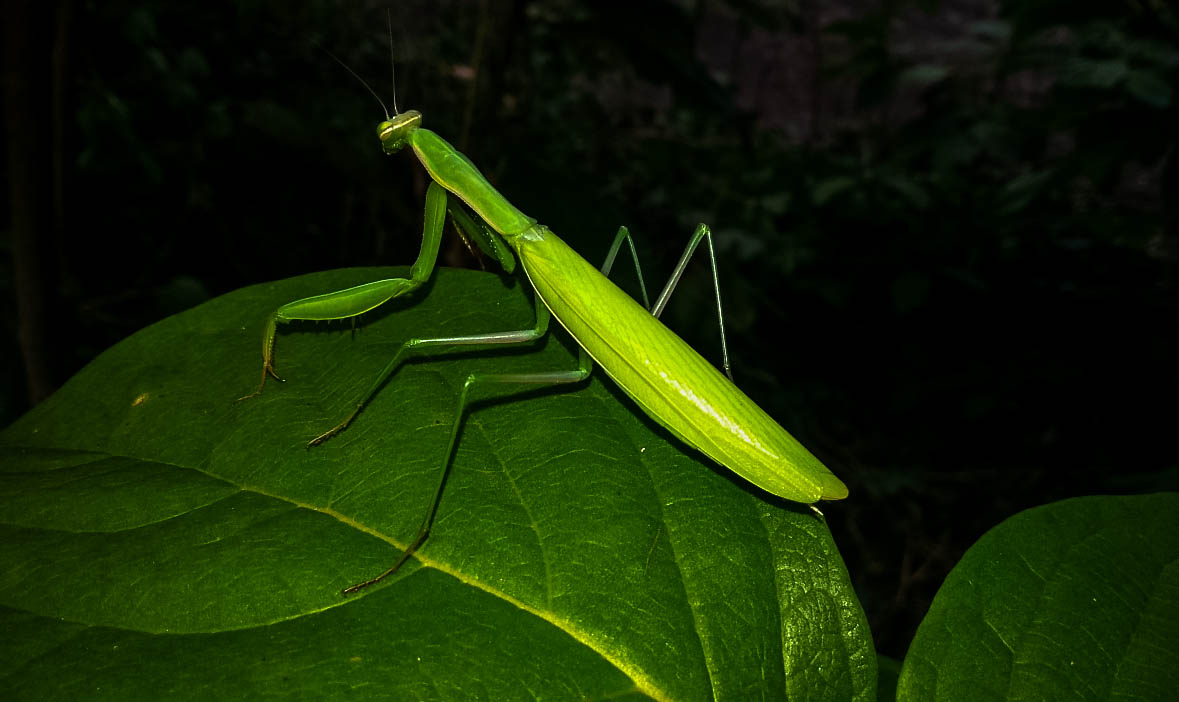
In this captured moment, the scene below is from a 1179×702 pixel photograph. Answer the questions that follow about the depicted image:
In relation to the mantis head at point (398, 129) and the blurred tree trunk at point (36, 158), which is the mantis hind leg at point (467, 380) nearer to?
the mantis head at point (398, 129)

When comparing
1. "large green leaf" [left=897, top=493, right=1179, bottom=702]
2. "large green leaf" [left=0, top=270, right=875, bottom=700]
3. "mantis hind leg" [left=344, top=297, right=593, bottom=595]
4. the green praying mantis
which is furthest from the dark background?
"large green leaf" [left=897, top=493, right=1179, bottom=702]

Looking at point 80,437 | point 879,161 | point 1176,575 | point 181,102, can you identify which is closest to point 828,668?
Answer: point 1176,575

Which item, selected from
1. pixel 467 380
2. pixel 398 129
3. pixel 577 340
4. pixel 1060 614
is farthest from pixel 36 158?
pixel 1060 614

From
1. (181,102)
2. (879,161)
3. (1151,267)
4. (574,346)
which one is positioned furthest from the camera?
(879,161)

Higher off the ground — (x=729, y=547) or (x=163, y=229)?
(x=729, y=547)

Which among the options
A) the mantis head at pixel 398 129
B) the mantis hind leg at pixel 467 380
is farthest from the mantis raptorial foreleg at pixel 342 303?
the mantis head at pixel 398 129

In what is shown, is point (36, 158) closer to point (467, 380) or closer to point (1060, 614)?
point (467, 380)

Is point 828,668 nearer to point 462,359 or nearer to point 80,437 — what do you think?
point 462,359
